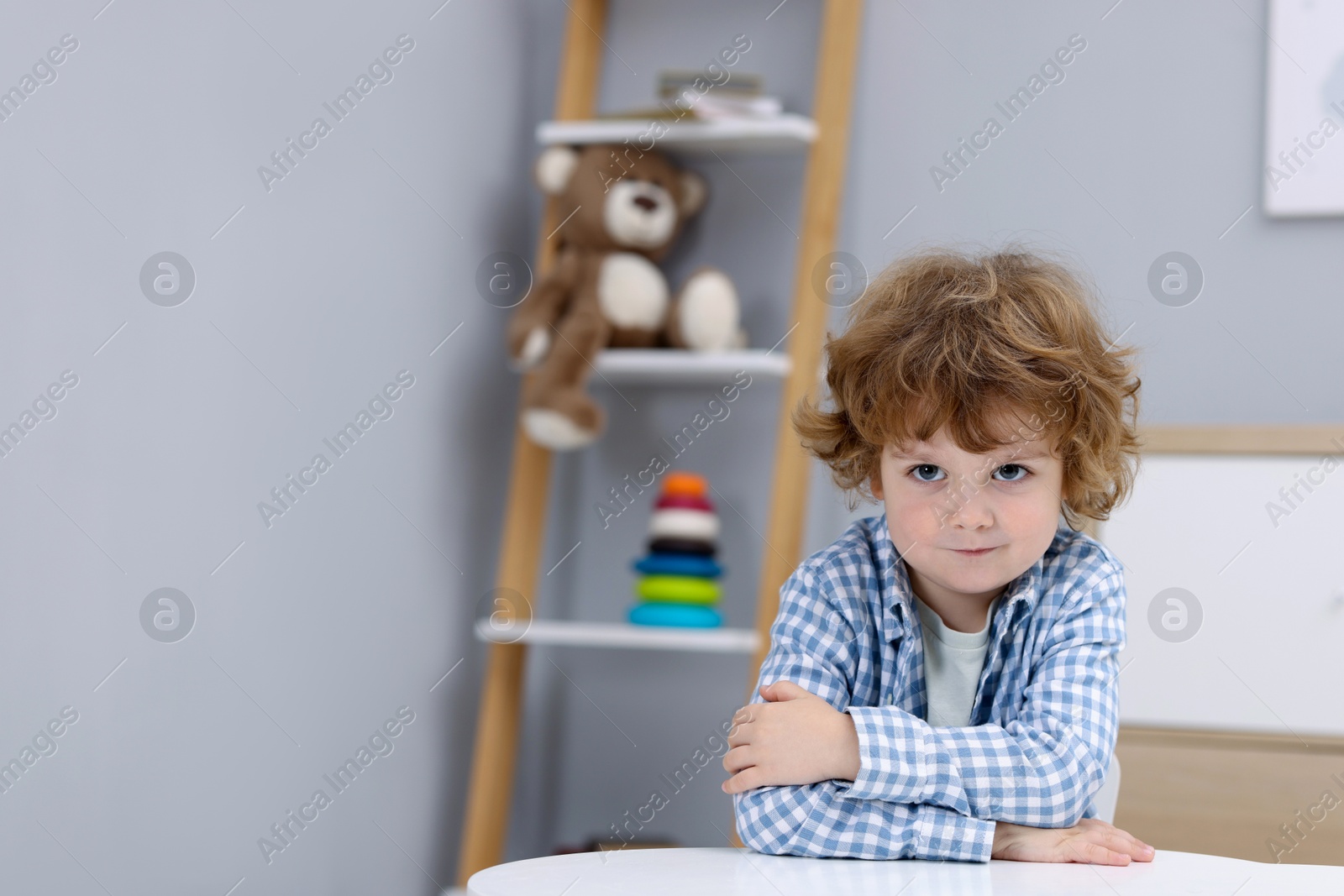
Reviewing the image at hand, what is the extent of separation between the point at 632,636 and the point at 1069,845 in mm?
1152

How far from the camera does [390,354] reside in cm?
181

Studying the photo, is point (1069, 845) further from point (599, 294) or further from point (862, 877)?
point (599, 294)

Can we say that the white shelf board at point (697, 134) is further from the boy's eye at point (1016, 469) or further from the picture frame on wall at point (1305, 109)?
the boy's eye at point (1016, 469)

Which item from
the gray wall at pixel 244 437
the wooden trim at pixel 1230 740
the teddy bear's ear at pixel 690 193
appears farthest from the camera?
the teddy bear's ear at pixel 690 193

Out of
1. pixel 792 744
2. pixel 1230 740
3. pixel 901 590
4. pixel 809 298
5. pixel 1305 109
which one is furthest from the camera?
pixel 809 298

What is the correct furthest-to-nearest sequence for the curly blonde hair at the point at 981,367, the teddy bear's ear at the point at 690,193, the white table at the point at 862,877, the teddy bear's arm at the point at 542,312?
the teddy bear's ear at the point at 690,193 → the teddy bear's arm at the point at 542,312 → the curly blonde hair at the point at 981,367 → the white table at the point at 862,877

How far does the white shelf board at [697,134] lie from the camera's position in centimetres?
190

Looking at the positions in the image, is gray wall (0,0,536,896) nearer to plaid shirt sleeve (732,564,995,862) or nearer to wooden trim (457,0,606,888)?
wooden trim (457,0,606,888)

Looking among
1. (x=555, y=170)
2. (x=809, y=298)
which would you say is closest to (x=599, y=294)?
(x=555, y=170)

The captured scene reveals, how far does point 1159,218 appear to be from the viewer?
1874mm

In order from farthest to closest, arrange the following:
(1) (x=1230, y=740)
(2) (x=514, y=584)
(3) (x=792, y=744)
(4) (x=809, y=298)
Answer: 1. (2) (x=514, y=584)
2. (4) (x=809, y=298)
3. (1) (x=1230, y=740)
4. (3) (x=792, y=744)

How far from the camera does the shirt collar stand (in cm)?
87

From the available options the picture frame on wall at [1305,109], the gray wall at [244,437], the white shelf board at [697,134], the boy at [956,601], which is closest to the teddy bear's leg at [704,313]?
the white shelf board at [697,134]

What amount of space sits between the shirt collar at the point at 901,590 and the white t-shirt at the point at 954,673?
3 centimetres
